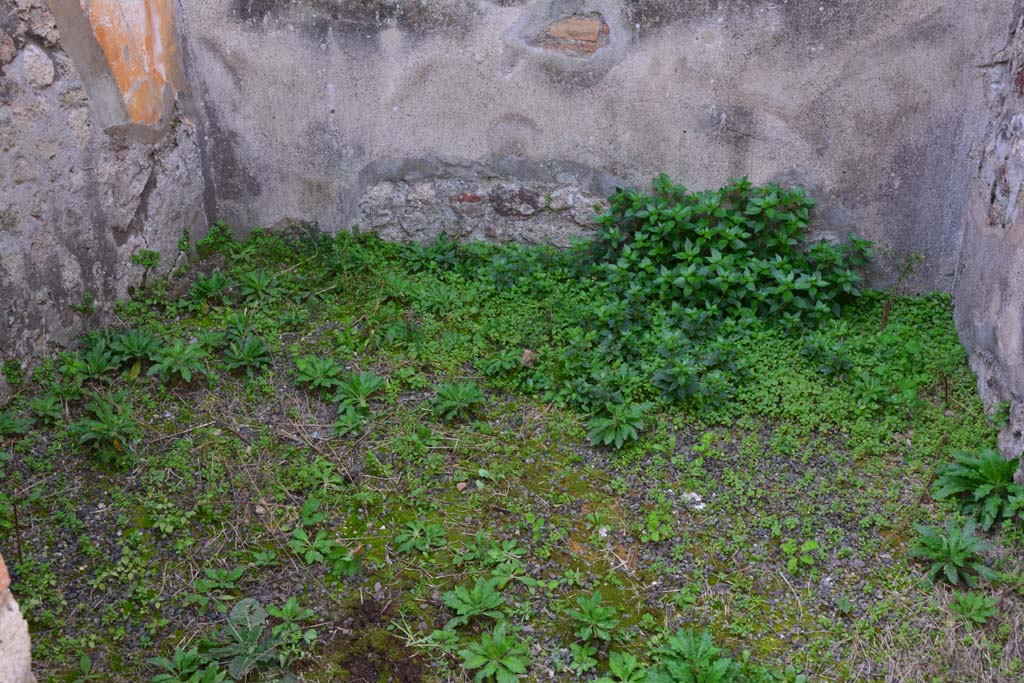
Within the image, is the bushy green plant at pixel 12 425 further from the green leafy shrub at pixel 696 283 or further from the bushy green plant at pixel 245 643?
the green leafy shrub at pixel 696 283

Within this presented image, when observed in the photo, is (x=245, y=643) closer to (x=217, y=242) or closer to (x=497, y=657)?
(x=497, y=657)

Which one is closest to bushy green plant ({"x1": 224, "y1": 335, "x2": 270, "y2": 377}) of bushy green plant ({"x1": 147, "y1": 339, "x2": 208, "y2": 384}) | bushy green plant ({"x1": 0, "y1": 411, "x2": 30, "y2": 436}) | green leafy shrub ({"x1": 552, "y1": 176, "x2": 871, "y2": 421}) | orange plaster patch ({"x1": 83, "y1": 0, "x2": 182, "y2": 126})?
bushy green plant ({"x1": 147, "y1": 339, "x2": 208, "y2": 384})

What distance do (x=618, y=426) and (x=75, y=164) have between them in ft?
8.90

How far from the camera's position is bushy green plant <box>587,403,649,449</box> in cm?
371

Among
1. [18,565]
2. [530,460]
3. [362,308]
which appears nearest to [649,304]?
[530,460]

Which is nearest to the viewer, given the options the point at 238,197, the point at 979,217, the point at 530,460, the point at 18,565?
Result: the point at 18,565

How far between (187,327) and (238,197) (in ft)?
3.17

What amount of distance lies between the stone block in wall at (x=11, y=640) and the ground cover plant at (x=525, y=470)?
0.71m

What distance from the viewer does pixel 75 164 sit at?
396 cm

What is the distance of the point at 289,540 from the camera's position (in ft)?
10.8

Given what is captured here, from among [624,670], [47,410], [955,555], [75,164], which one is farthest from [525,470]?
[75,164]

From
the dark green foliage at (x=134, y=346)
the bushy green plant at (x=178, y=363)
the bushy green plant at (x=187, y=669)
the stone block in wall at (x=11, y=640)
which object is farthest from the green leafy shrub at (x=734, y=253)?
the stone block in wall at (x=11, y=640)

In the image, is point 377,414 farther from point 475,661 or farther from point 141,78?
point 141,78

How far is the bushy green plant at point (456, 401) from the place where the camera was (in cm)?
387
